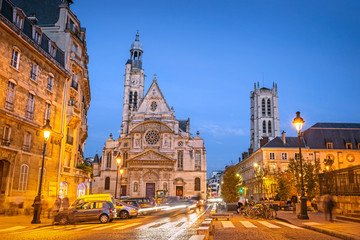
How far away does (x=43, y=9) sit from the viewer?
29047mm

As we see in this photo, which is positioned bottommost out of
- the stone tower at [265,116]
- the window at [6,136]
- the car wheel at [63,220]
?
the car wheel at [63,220]

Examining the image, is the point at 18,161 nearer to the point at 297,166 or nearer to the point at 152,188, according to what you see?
the point at 297,166

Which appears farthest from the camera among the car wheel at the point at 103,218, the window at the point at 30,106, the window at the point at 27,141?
the window at the point at 30,106

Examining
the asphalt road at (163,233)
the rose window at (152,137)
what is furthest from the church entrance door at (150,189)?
the asphalt road at (163,233)

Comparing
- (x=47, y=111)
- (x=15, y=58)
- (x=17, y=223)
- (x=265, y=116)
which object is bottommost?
(x=17, y=223)

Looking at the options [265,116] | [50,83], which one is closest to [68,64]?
[50,83]

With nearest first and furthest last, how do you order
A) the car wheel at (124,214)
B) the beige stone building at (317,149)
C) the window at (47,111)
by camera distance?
the car wheel at (124,214), the window at (47,111), the beige stone building at (317,149)

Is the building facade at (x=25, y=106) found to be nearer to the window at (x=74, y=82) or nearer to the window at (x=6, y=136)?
the window at (x=6, y=136)

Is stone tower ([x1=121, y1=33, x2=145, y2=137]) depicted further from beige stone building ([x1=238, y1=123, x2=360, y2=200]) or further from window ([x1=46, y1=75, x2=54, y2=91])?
window ([x1=46, y1=75, x2=54, y2=91])

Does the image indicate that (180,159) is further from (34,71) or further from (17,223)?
(17,223)

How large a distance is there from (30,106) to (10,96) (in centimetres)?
231

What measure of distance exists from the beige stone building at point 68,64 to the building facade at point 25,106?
1.49m

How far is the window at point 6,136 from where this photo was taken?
62.3 ft

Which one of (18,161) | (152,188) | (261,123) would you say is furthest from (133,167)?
(261,123)
